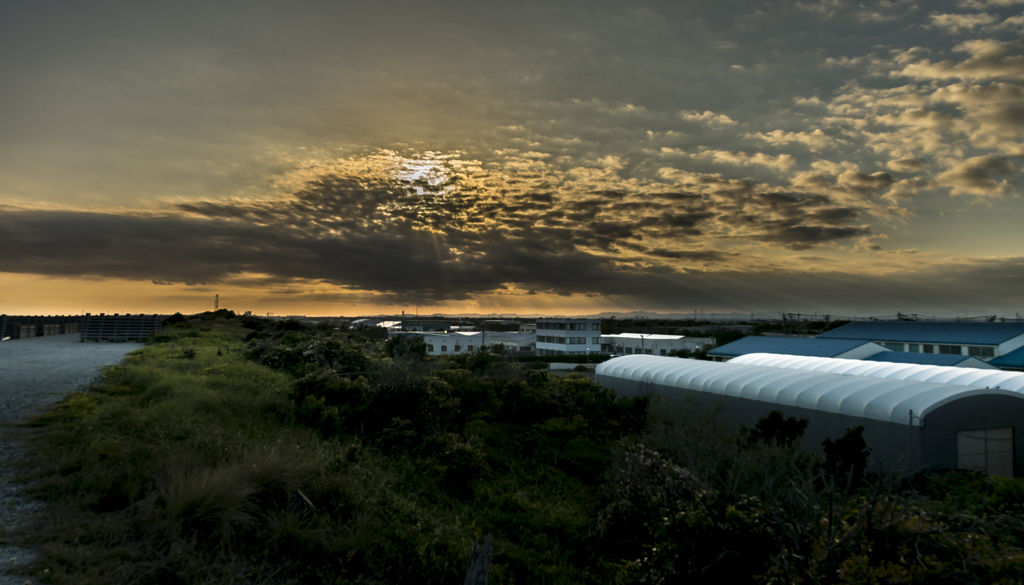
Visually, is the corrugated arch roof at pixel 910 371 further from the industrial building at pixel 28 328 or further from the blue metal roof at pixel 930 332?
the industrial building at pixel 28 328

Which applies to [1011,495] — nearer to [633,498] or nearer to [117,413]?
[633,498]

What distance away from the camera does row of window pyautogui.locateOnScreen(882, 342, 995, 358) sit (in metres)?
49.8

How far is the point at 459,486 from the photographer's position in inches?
585

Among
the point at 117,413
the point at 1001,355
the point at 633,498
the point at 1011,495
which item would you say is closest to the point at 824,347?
the point at 1001,355

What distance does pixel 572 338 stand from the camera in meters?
85.4

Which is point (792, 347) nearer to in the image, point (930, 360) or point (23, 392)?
point (930, 360)

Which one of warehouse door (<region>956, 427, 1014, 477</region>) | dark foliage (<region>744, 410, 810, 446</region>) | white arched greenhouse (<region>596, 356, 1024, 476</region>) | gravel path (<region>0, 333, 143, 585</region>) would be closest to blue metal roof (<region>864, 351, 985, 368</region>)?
white arched greenhouse (<region>596, 356, 1024, 476</region>)

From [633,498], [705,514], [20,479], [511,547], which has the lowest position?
[511,547]

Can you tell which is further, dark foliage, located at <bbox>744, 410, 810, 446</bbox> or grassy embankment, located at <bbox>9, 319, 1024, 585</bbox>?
dark foliage, located at <bbox>744, 410, 810, 446</bbox>

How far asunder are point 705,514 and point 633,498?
10.6 ft

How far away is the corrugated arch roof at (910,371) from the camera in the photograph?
24.4 metres

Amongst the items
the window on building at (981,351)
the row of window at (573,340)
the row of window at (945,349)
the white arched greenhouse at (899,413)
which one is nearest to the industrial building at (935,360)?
the row of window at (945,349)

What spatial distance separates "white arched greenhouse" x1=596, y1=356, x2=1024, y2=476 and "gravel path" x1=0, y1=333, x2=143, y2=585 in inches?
731

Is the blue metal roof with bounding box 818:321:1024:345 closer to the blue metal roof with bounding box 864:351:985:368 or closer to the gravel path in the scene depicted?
the blue metal roof with bounding box 864:351:985:368
